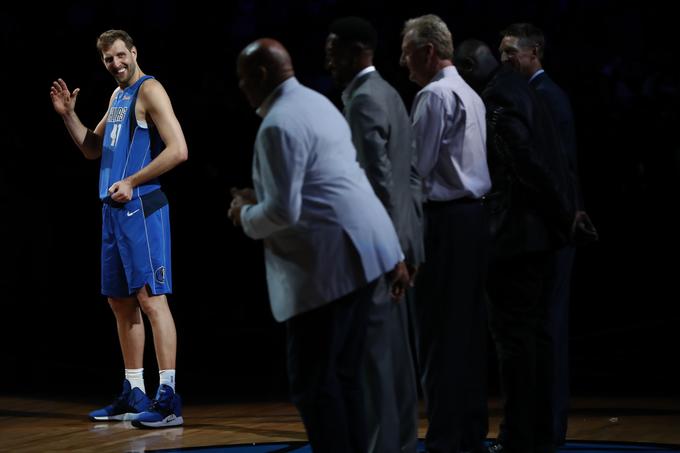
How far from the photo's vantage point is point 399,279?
290 cm

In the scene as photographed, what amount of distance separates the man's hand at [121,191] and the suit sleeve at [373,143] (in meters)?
1.51

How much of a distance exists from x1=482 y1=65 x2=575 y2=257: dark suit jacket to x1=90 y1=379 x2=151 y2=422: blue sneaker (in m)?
1.80

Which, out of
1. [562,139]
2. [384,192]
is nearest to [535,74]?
[562,139]

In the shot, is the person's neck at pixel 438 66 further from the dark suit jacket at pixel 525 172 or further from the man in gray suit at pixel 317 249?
the man in gray suit at pixel 317 249

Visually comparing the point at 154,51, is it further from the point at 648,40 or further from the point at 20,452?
the point at 20,452

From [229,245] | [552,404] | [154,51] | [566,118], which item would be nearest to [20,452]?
[552,404]

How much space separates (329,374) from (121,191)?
6.31 feet

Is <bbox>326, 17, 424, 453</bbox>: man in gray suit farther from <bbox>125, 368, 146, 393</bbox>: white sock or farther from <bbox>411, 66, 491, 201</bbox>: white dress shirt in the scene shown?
<bbox>125, 368, 146, 393</bbox>: white sock

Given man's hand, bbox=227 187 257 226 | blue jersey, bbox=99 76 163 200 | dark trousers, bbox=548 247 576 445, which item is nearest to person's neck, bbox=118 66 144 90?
blue jersey, bbox=99 76 163 200

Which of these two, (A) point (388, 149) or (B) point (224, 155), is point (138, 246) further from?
(B) point (224, 155)

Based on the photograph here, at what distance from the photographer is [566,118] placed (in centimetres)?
382

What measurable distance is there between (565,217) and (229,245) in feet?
13.5

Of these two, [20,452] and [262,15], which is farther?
[262,15]

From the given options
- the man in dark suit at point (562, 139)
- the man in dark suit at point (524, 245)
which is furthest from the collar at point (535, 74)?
the man in dark suit at point (524, 245)
